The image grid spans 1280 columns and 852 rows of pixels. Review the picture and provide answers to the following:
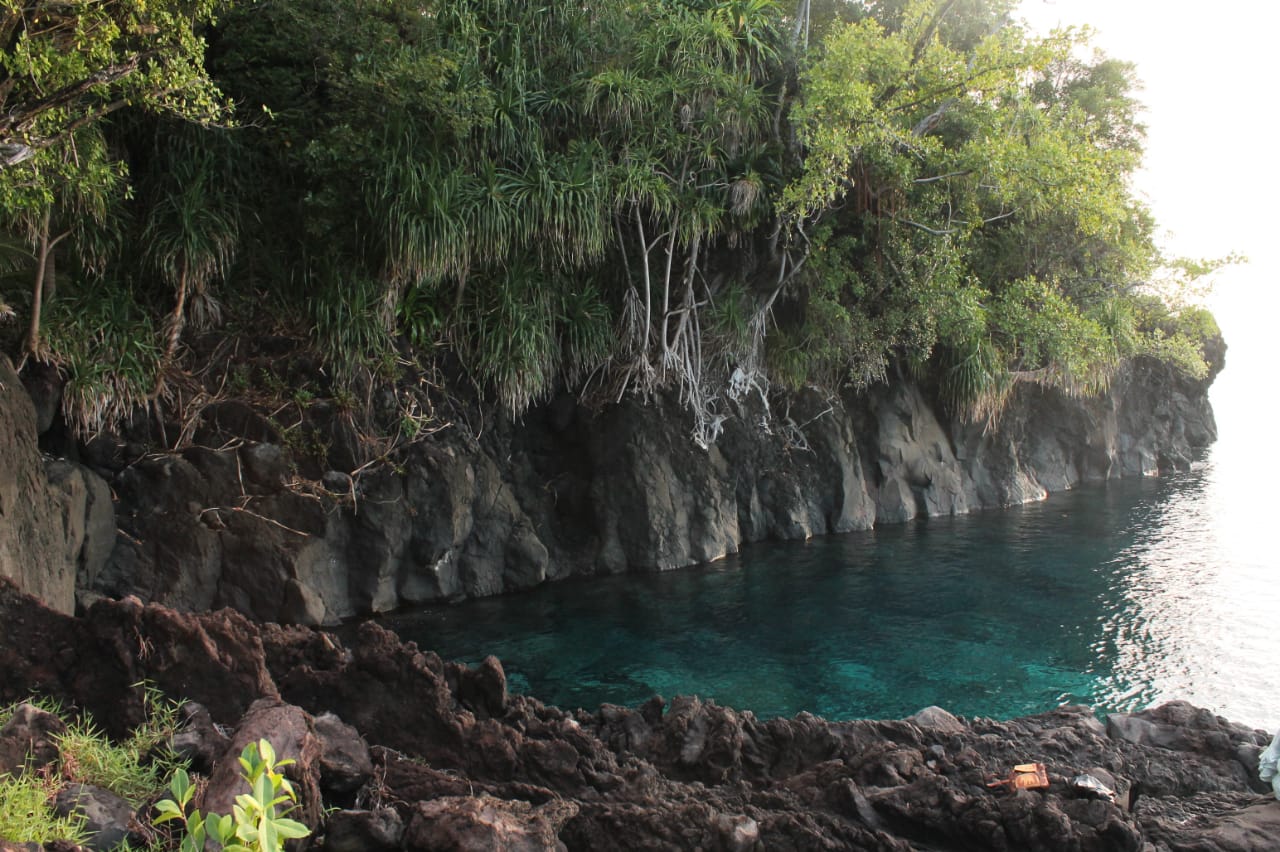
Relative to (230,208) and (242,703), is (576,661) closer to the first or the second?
(242,703)

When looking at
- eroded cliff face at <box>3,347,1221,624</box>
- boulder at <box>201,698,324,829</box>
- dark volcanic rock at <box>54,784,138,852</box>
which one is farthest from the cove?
dark volcanic rock at <box>54,784,138,852</box>

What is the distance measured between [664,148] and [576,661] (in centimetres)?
710

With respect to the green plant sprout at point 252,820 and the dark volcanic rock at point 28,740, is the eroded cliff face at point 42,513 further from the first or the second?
the green plant sprout at point 252,820

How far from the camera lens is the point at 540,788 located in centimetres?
473

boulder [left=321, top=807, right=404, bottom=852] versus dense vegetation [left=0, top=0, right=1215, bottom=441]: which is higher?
dense vegetation [left=0, top=0, right=1215, bottom=441]

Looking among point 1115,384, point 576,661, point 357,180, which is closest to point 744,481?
point 576,661

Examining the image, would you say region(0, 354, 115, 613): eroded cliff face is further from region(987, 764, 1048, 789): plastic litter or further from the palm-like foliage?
region(987, 764, 1048, 789): plastic litter

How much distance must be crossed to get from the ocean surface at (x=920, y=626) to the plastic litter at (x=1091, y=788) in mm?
3154

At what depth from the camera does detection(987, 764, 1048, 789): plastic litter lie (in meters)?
4.81

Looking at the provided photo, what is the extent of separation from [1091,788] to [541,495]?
9784mm

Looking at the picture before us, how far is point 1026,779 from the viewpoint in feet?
15.8

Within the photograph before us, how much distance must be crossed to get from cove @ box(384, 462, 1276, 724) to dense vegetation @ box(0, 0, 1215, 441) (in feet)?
9.18

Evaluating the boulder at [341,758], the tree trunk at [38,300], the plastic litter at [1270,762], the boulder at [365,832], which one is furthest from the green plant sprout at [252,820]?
the tree trunk at [38,300]

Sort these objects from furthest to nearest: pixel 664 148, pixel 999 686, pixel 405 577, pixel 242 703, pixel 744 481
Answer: pixel 744 481, pixel 664 148, pixel 405 577, pixel 999 686, pixel 242 703
